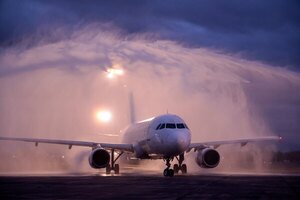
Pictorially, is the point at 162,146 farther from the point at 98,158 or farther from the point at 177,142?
the point at 98,158

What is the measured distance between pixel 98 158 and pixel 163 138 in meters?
6.76

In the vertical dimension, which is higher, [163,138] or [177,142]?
[163,138]

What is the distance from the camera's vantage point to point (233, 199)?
59.2 feet

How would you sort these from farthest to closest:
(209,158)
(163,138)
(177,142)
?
(209,158) < (163,138) < (177,142)

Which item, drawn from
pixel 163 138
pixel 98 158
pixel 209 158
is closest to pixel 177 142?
pixel 163 138

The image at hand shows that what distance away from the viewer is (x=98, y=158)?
143 ft

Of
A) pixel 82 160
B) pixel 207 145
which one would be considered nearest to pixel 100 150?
pixel 207 145

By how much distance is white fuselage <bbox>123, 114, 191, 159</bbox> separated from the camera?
39344 mm

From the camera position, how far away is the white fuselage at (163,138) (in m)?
39.3

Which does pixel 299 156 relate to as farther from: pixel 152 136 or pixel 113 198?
pixel 113 198

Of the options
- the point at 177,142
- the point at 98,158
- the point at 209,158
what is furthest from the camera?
the point at 209,158

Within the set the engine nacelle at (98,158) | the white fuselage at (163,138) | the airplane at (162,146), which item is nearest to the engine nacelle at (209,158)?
the airplane at (162,146)

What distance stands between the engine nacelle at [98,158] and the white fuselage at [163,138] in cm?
365

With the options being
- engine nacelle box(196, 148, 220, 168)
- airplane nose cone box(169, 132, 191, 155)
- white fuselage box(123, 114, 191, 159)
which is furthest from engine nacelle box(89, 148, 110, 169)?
engine nacelle box(196, 148, 220, 168)
